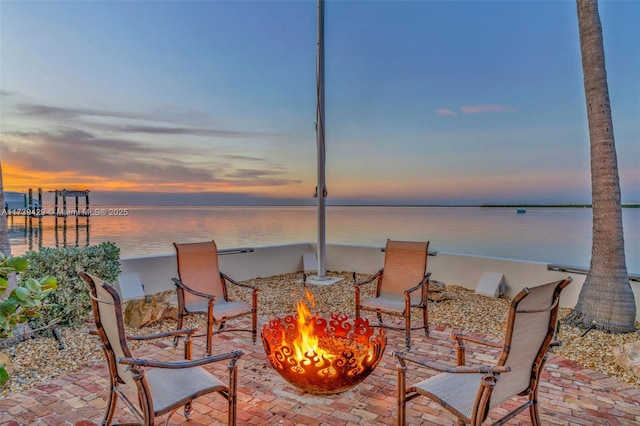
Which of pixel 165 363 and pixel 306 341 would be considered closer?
pixel 165 363

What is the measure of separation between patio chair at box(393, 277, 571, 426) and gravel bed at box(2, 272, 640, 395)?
169cm

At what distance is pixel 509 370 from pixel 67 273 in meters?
4.06

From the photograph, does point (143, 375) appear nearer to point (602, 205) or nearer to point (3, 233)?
point (3, 233)

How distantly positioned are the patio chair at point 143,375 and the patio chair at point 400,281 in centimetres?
204

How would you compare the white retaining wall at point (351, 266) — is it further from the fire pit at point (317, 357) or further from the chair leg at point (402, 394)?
the chair leg at point (402, 394)

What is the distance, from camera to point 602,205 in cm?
390

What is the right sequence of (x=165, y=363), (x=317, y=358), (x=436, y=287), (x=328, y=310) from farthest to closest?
1. (x=436, y=287)
2. (x=328, y=310)
3. (x=317, y=358)
4. (x=165, y=363)

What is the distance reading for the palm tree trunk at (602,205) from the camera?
3797mm

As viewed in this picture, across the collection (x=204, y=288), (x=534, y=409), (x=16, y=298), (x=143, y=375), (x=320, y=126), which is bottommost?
(x=534, y=409)

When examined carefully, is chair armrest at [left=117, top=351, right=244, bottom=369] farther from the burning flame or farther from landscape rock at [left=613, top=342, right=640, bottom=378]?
landscape rock at [left=613, top=342, right=640, bottom=378]

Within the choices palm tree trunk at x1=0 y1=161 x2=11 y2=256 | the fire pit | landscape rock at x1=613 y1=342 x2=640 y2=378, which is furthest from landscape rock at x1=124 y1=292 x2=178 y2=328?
landscape rock at x1=613 y1=342 x2=640 y2=378

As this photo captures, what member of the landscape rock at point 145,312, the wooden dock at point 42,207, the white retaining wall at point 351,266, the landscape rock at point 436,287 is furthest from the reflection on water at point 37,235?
the landscape rock at point 436,287

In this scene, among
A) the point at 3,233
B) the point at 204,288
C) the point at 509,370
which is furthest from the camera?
the point at 204,288

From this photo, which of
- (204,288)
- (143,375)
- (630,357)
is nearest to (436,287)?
(630,357)
